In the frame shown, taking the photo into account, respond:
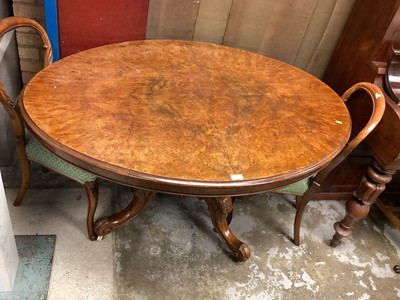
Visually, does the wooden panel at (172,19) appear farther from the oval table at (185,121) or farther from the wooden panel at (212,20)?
the oval table at (185,121)

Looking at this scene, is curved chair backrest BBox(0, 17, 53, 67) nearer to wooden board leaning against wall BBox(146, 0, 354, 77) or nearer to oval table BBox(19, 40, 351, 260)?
oval table BBox(19, 40, 351, 260)

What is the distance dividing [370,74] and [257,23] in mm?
730

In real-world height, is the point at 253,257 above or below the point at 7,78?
below

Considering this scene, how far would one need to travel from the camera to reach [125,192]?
2.34 m

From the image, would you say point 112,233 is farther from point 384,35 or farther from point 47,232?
point 384,35

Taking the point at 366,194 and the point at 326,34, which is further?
the point at 326,34

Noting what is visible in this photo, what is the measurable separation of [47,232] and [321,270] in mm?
1533

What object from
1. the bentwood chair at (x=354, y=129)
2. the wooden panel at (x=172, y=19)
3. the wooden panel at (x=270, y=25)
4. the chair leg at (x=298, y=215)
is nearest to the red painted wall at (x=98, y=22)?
the wooden panel at (x=172, y=19)

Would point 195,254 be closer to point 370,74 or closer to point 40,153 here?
point 40,153

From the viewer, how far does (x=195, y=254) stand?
2066 mm

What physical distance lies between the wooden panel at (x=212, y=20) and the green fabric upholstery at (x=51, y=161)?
1.12 m

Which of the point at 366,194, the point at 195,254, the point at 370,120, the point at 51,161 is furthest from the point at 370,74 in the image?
the point at 51,161

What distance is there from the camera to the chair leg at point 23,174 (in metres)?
1.83

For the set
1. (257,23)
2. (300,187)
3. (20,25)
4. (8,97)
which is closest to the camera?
(8,97)
